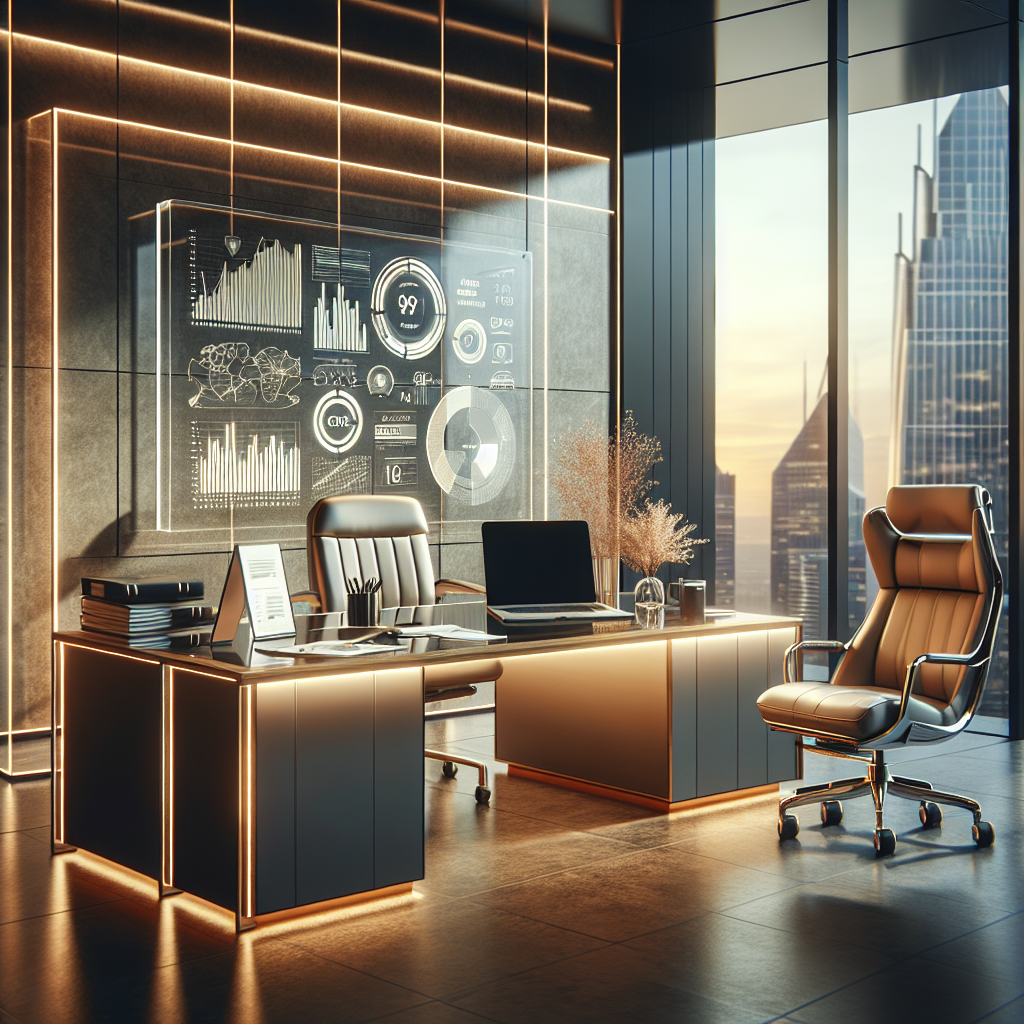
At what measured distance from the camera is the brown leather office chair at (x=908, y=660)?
391cm

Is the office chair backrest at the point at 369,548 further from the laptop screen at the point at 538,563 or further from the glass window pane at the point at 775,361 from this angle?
the glass window pane at the point at 775,361

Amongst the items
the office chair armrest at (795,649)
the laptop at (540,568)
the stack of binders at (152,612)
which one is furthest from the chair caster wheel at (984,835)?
the stack of binders at (152,612)

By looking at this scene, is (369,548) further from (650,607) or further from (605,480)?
(605,480)

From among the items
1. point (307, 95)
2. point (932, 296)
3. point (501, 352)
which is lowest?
point (501, 352)

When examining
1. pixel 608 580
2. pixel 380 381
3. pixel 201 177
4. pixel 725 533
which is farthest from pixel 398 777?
pixel 725 533

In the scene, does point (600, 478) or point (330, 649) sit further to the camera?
point (600, 478)

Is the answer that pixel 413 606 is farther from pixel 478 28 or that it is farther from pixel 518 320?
pixel 478 28

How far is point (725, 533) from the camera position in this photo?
7359 millimetres

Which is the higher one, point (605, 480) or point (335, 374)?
point (335, 374)

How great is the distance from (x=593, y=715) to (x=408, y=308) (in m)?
2.47

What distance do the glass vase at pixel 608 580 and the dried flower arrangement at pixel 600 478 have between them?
90 centimetres

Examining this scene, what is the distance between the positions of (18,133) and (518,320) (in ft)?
8.88

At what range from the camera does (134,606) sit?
11.4 ft

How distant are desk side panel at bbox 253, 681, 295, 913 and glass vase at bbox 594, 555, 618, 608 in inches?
71.8
